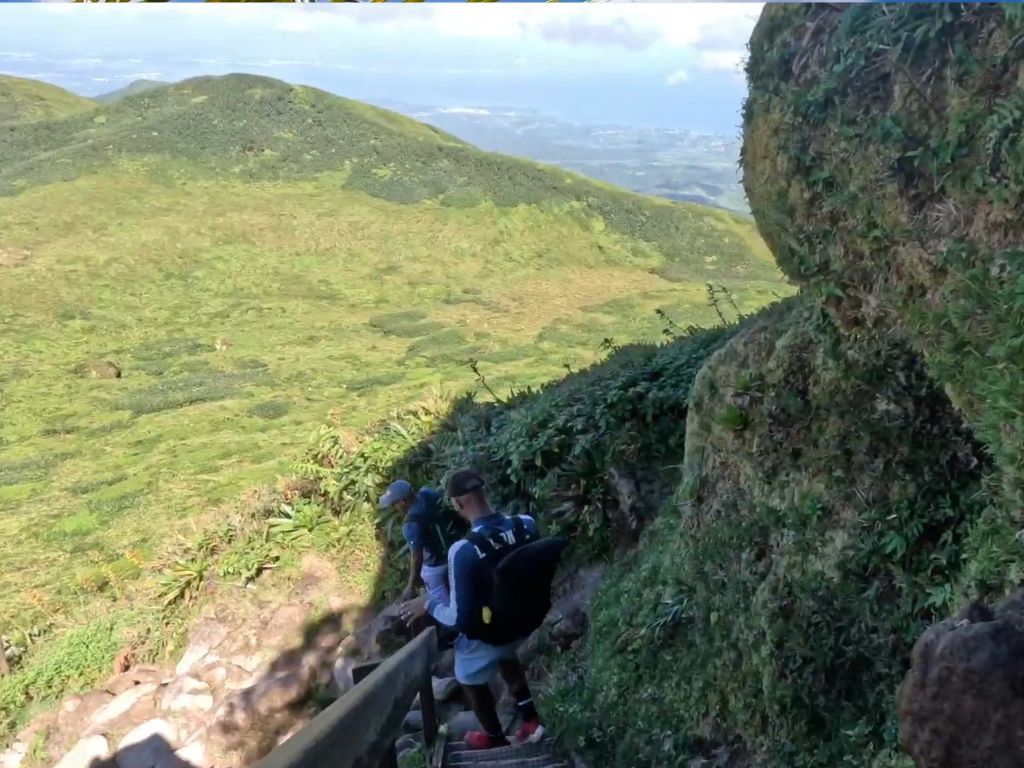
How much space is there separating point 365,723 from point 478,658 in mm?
2177

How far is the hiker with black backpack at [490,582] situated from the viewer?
457 centimetres

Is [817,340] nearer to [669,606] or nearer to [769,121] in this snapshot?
[769,121]

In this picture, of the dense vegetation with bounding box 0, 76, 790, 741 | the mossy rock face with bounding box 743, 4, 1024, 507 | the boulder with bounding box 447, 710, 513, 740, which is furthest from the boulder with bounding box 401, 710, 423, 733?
the mossy rock face with bounding box 743, 4, 1024, 507

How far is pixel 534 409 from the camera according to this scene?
363 inches

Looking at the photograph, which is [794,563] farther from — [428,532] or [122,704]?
[122,704]

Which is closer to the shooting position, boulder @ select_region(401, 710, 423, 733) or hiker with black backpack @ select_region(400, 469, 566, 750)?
hiker with black backpack @ select_region(400, 469, 566, 750)

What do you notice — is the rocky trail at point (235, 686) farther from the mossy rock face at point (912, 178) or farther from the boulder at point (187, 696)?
the mossy rock face at point (912, 178)

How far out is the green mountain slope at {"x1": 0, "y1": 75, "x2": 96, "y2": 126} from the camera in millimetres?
54122

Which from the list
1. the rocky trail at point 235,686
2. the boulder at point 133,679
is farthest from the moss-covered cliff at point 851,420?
the boulder at point 133,679

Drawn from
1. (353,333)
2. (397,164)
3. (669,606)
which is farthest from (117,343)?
(669,606)

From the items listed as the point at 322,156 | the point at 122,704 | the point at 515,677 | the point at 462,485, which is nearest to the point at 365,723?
the point at 462,485

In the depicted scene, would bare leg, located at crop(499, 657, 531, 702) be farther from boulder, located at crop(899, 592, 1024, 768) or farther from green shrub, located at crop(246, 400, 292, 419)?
green shrub, located at crop(246, 400, 292, 419)

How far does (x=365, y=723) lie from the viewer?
289 centimetres

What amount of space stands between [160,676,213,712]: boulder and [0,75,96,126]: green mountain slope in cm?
5220
